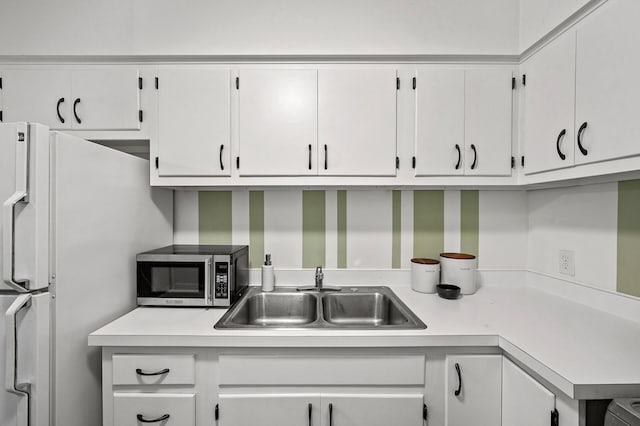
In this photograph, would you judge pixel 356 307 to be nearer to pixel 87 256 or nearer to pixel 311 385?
pixel 311 385

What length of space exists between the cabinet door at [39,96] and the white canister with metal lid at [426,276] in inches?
82.6

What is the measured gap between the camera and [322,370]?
1173 millimetres

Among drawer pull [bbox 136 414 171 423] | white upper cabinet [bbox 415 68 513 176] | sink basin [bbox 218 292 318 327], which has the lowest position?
drawer pull [bbox 136 414 171 423]

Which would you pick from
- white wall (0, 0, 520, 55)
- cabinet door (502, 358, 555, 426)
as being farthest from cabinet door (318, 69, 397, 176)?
cabinet door (502, 358, 555, 426)

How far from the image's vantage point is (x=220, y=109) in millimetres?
1557

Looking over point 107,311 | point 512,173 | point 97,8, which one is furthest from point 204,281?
point 512,173

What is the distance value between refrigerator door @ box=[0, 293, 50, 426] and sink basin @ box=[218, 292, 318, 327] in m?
0.84

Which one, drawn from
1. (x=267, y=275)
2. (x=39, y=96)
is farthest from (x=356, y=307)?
(x=39, y=96)

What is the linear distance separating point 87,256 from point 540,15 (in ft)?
7.79

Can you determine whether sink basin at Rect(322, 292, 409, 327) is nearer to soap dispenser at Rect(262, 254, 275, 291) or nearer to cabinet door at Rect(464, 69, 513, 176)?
soap dispenser at Rect(262, 254, 275, 291)

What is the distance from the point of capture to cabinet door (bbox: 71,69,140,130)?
61.2 inches

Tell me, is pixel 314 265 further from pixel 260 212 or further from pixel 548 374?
pixel 548 374

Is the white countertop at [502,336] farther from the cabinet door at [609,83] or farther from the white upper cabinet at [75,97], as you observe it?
the white upper cabinet at [75,97]

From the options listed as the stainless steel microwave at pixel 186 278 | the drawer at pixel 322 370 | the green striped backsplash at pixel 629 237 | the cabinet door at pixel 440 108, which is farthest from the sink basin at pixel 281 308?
the green striped backsplash at pixel 629 237
